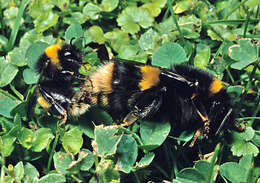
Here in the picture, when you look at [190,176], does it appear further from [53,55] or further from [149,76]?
[53,55]

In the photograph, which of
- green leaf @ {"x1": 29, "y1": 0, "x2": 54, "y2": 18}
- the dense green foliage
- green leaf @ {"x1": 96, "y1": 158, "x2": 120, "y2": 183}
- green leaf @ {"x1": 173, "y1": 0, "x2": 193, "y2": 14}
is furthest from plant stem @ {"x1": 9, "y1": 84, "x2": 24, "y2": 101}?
green leaf @ {"x1": 173, "y1": 0, "x2": 193, "y2": 14}

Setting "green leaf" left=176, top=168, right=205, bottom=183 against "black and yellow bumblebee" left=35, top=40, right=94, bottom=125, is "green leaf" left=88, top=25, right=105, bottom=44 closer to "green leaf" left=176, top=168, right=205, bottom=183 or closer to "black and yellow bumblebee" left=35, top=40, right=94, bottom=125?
Result: "black and yellow bumblebee" left=35, top=40, right=94, bottom=125

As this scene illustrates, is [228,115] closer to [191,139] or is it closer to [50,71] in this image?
[191,139]

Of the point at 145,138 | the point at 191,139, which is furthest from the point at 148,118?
the point at 191,139

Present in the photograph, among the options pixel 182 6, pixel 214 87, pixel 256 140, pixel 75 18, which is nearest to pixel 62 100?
pixel 214 87

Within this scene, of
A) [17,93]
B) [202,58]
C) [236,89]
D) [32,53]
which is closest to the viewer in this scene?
[236,89]

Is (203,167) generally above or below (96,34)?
below

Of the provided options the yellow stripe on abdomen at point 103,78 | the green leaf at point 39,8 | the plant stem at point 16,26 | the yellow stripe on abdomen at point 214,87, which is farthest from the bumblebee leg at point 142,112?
the green leaf at point 39,8

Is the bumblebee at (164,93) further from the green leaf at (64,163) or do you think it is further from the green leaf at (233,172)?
the green leaf at (64,163)
